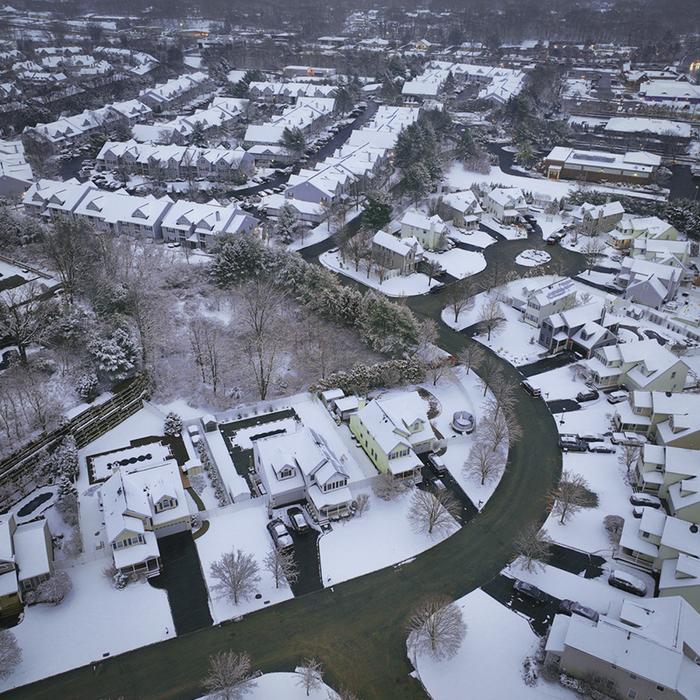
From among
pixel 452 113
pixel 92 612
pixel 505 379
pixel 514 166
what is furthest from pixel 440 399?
pixel 452 113

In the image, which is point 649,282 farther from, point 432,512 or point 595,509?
point 432,512

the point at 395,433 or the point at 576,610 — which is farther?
the point at 395,433

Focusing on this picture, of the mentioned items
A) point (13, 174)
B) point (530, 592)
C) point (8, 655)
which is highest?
point (13, 174)

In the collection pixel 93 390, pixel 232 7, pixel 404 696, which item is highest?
pixel 232 7

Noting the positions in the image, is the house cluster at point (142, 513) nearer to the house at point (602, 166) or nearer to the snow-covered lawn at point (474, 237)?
the snow-covered lawn at point (474, 237)

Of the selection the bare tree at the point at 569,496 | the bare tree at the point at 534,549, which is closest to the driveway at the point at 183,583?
the bare tree at the point at 534,549

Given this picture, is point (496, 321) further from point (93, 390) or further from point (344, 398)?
point (93, 390)

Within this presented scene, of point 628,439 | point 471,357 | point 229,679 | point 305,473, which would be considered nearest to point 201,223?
point 471,357
